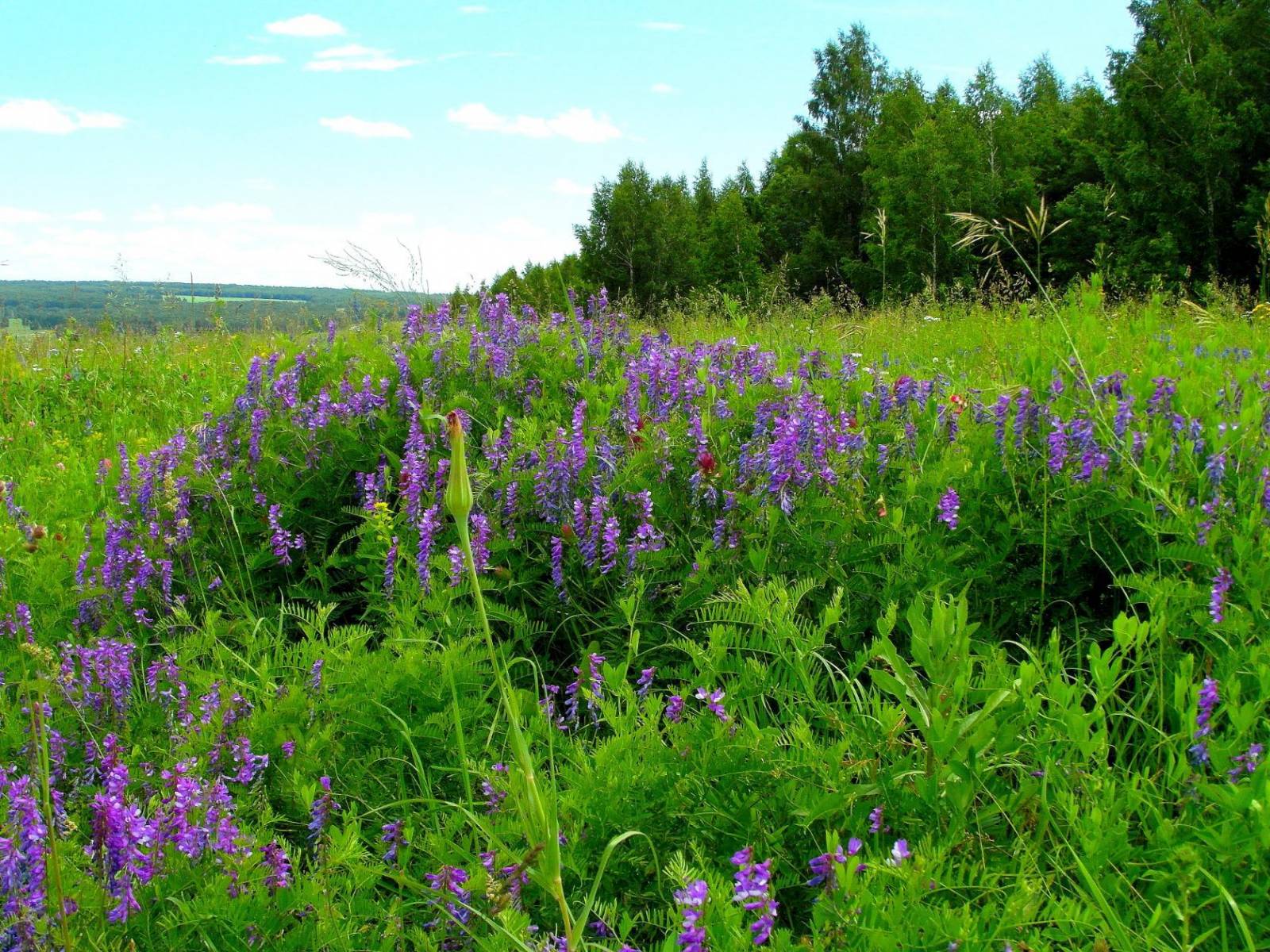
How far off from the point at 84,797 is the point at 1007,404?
2.81 metres

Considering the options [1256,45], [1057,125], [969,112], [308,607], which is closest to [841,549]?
[308,607]

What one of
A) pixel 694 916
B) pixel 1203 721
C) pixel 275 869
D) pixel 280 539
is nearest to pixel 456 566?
pixel 280 539

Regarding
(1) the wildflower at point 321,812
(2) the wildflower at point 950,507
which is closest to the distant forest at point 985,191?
(2) the wildflower at point 950,507

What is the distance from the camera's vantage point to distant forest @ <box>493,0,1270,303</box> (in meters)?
20.2

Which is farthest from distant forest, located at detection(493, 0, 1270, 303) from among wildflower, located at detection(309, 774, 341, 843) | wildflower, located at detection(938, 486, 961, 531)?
wildflower, located at detection(309, 774, 341, 843)

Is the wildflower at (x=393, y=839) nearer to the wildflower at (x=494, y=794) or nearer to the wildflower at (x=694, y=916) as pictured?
the wildflower at (x=494, y=794)

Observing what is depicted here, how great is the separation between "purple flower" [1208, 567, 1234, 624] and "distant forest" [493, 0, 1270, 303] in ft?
4.96

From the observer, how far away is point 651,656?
2.73 m

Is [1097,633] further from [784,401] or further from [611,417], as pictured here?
[611,417]

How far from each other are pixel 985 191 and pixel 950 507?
2792 centimetres

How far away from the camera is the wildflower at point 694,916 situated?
1291 millimetres

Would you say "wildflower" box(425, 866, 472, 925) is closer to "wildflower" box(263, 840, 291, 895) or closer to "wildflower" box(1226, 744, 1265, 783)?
"wildflower" box(263, 840, 291, 895)

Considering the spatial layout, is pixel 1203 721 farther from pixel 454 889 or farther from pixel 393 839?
pixel 393 839

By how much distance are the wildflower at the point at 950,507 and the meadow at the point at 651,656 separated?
14mm
